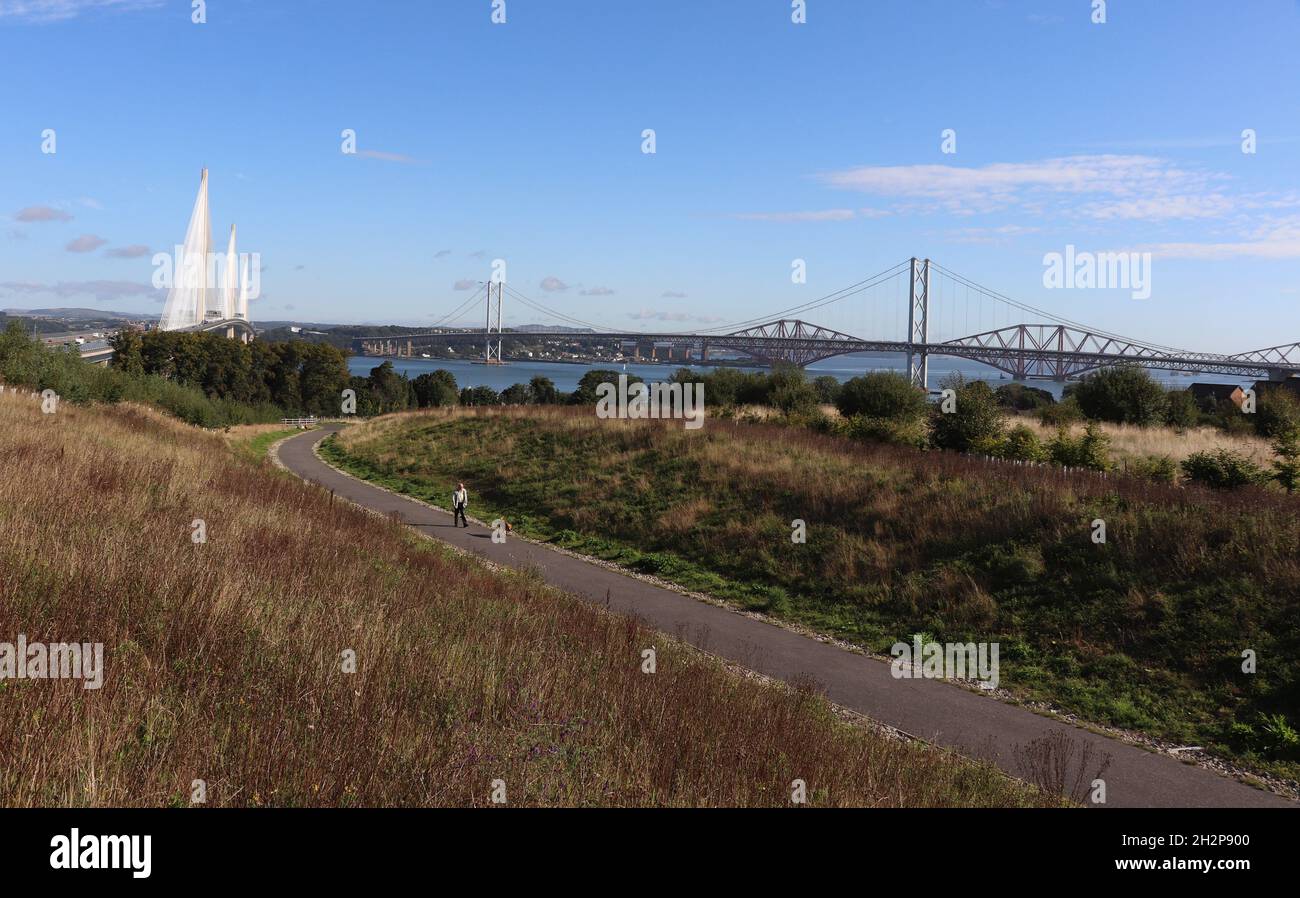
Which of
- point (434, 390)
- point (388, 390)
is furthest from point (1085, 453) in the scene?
point (434, 390)

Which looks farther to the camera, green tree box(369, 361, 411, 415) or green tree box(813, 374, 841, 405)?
green tree box(369, 361, 411, 415)

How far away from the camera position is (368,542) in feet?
40.3

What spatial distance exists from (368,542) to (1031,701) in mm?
9148

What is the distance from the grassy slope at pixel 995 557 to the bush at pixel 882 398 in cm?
992

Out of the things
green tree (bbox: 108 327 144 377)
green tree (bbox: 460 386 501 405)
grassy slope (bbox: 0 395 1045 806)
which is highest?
green tree (bbox: 108 327 144 377)

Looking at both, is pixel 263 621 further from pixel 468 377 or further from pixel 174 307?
pixel 468 377

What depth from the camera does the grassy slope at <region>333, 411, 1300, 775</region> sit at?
1060cm

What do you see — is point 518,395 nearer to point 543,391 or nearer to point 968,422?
point 543,391

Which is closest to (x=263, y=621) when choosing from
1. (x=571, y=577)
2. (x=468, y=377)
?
(x=571, y=577)

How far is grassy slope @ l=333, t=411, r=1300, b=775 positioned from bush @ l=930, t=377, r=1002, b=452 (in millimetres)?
3736

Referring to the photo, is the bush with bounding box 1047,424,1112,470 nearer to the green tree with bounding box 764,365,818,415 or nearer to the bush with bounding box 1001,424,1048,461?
the bush with bounding box 1001,424,1048,461

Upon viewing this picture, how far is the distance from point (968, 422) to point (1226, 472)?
29.2 feet

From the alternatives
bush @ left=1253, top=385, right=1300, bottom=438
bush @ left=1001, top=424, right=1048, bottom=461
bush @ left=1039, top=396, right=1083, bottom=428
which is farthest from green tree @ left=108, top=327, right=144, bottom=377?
bush @ left=1253, top=385, right=1300, bottom=438

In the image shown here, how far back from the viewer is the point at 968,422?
2581 centimetres
